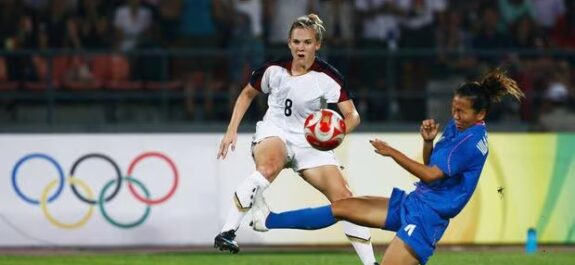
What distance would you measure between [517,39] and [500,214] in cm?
303

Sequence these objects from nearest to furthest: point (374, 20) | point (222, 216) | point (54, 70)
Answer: point (222, 216) → point (54, 70) → point (374, 20)

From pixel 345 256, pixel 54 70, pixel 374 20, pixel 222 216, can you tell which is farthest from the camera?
pixel 374 20

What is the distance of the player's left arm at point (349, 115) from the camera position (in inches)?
423

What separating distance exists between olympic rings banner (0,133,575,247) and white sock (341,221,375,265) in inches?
165

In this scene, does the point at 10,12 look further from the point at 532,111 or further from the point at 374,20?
the point at 532,111

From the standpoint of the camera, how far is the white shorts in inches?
430

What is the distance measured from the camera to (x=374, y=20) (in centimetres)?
1725

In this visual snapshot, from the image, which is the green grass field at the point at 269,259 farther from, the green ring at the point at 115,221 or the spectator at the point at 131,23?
the spectator at the point at 131,23

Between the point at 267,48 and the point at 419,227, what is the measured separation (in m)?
7.72

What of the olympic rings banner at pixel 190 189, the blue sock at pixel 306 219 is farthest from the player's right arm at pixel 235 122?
the olympic rings banner at pixel 190 189

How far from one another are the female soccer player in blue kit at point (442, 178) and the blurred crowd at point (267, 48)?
6897mm

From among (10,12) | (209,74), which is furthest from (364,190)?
(10,12)

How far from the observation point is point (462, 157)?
29.7 ft

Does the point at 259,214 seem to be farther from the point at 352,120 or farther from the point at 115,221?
the point at 115,221
